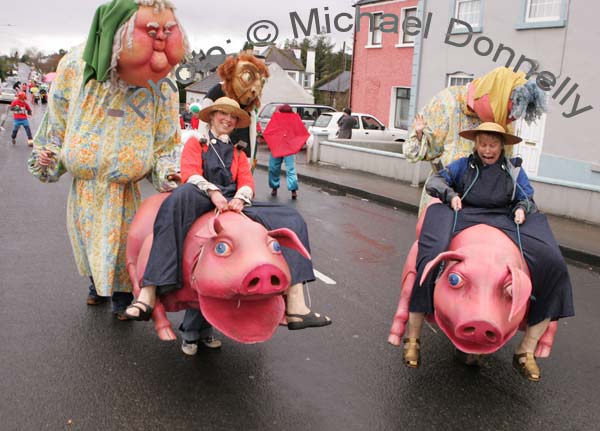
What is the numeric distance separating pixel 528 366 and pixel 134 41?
330cm

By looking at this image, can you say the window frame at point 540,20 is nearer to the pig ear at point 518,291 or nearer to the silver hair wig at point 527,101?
the silver hair wig at point 527,101

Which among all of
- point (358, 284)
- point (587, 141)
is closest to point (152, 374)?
point (358, 284)

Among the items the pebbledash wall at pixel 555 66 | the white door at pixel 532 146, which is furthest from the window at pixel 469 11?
the white door at pixel 532 146

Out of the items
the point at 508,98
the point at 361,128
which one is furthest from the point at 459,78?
the point at 508,98

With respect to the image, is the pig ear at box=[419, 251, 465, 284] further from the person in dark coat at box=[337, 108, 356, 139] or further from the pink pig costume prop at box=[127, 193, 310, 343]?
the person in dark coat at box=[337, 108, 356, 139]

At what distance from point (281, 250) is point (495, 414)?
1702 millimetres

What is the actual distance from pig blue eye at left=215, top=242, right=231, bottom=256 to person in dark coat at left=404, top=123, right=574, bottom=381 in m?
1.23

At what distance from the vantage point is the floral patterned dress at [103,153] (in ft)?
14.4

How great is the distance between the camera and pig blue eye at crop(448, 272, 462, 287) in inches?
132

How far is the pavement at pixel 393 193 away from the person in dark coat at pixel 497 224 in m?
4.49

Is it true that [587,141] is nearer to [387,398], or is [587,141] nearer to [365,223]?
[365,223]

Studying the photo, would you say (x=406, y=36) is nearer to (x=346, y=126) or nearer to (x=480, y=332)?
(x=346, y=126)

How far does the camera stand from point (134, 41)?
3961 mm

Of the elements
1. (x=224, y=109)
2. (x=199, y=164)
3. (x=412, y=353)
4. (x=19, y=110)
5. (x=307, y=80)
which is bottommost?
(x=412, y=353)
